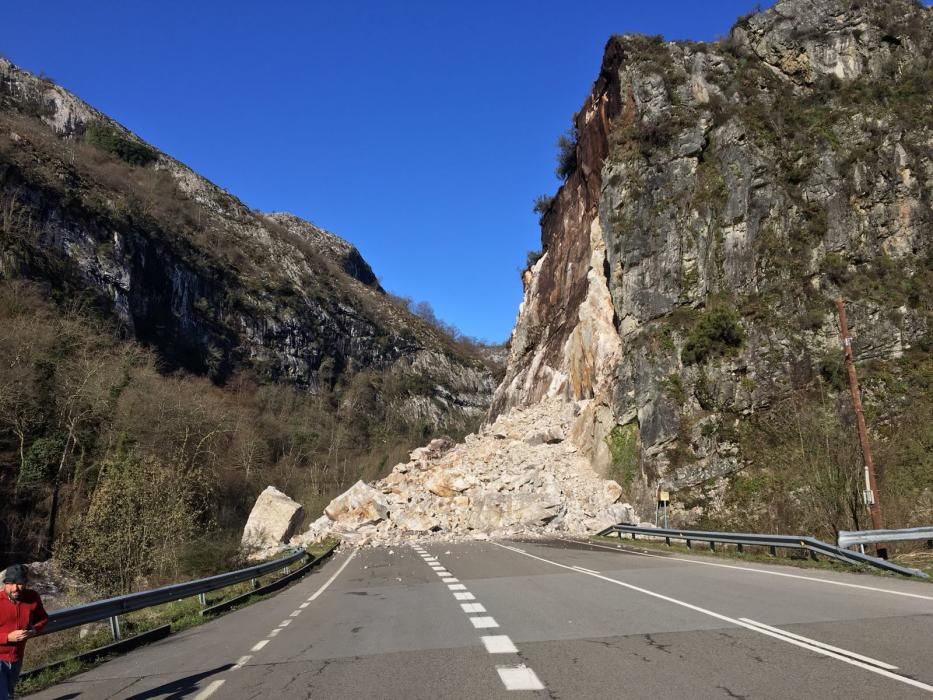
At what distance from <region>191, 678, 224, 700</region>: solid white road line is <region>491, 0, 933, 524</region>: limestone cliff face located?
2944 centimetres

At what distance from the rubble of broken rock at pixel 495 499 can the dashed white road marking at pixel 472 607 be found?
896 inches

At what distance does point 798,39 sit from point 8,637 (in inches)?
2094

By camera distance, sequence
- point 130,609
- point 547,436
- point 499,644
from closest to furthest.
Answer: point 499,644 → point 130,609 → point 547,436

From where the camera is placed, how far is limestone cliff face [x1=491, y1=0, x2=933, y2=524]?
3369 centimetres

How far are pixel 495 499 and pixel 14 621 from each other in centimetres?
3397

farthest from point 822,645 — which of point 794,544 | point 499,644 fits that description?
point 794,544

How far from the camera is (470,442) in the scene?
5522 centimetres

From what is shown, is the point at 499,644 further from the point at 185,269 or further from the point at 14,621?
the point at 185,269

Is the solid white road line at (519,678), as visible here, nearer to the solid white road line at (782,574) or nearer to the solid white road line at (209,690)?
the solid white road line at (209,690)

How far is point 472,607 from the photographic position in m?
10.5

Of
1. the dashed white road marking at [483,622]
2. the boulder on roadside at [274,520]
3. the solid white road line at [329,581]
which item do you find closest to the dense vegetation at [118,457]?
the boulder on roadside at [274,520]

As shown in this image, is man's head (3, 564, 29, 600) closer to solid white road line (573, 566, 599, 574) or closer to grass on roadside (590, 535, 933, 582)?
solid white road line (573, 566, 599, 574)

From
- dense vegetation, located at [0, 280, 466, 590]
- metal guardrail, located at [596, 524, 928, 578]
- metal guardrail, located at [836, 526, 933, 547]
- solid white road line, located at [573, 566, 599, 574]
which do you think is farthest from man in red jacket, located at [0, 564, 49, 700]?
metal guardrail, located at [836, 526, 933, 547]

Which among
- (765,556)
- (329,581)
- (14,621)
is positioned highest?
(14,621)
